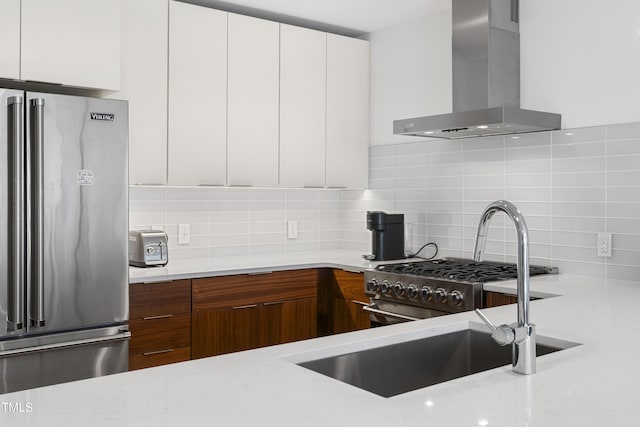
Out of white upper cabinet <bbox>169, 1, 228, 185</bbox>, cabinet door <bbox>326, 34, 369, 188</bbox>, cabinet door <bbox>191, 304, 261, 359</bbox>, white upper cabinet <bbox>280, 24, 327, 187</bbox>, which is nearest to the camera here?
cabinet door <bbox>191, 304, 261, 359</bbox>

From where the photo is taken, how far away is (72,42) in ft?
9.73

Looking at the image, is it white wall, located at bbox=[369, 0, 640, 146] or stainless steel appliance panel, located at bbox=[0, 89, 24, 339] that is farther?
white wall, located at bbox=[369, 0, 640, 146]

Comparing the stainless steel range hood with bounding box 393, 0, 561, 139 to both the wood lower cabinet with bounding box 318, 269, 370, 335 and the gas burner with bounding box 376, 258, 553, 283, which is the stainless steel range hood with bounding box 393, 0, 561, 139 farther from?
the wood lower cabinet with bounding box 318, 269, 370, 335

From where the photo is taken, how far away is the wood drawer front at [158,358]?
9.94 feet

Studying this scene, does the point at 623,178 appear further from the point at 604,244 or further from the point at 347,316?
the point at 347,316

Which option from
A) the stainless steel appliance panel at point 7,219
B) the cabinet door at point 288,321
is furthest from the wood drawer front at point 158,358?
the stainless steel appliance panel at point 7,219

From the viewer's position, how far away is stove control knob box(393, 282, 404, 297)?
10.5ft

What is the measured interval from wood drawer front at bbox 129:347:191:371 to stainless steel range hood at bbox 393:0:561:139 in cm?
170

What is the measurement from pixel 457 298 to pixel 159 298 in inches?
58.0

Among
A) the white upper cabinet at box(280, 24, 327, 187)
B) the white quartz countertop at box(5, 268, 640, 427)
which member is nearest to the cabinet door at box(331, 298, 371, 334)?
the white upper cabinet at box(280, 24, 327, 187)

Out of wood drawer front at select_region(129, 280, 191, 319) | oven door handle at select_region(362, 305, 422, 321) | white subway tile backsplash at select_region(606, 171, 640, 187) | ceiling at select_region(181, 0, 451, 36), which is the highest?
ceiling at select_region(181, 0, 451, 36)

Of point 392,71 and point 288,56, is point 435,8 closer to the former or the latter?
point 392,71

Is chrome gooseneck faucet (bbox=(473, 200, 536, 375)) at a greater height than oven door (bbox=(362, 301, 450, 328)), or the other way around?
chrome gooseneck faucet (bbox=(473, 200, 536, 375))

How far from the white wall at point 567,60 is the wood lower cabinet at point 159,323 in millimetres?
1908
